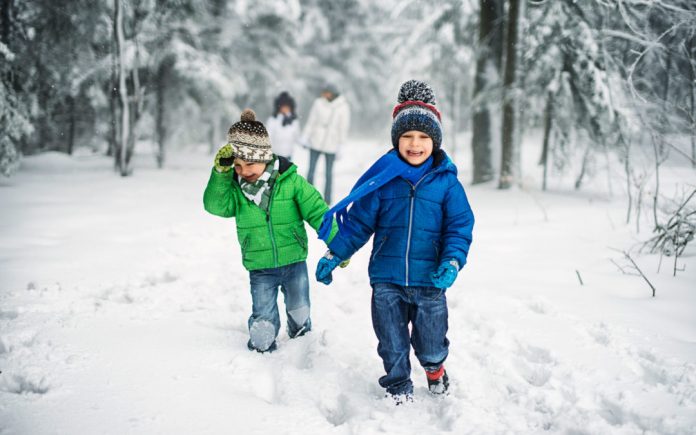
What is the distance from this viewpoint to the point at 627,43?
802 cm

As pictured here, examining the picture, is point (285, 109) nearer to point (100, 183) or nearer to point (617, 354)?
point (100, 183)

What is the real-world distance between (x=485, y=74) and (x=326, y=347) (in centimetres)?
951

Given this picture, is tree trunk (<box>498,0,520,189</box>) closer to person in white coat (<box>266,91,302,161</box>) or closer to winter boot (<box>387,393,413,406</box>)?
person in white coat (<box>266,91,302,161</box>)

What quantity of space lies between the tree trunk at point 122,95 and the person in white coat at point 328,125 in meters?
5.70

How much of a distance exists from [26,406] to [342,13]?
3104 cm

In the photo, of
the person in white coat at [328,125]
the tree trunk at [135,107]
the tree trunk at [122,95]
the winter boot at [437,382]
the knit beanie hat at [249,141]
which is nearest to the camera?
the winter boot at [437,382]

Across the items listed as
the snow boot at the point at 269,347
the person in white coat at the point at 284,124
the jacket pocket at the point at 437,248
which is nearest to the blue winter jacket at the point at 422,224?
the jacket pocket at the point at 437,248

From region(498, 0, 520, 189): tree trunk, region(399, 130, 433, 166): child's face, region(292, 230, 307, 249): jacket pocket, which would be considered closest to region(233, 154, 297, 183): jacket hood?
region(292, 230, 307, 249): jacket pocket

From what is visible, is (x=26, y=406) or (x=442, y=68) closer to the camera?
(x=26, y=406)

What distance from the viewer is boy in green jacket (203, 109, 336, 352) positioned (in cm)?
305

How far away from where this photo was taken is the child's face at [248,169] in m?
3.08

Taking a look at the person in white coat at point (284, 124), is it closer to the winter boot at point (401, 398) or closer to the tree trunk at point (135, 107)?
the tree trunk at point (135, 107)

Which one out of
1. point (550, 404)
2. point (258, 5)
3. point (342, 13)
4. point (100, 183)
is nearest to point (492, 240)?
point (550, 404)

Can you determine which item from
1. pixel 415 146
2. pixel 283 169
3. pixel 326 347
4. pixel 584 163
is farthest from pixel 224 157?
pixel 584 163
